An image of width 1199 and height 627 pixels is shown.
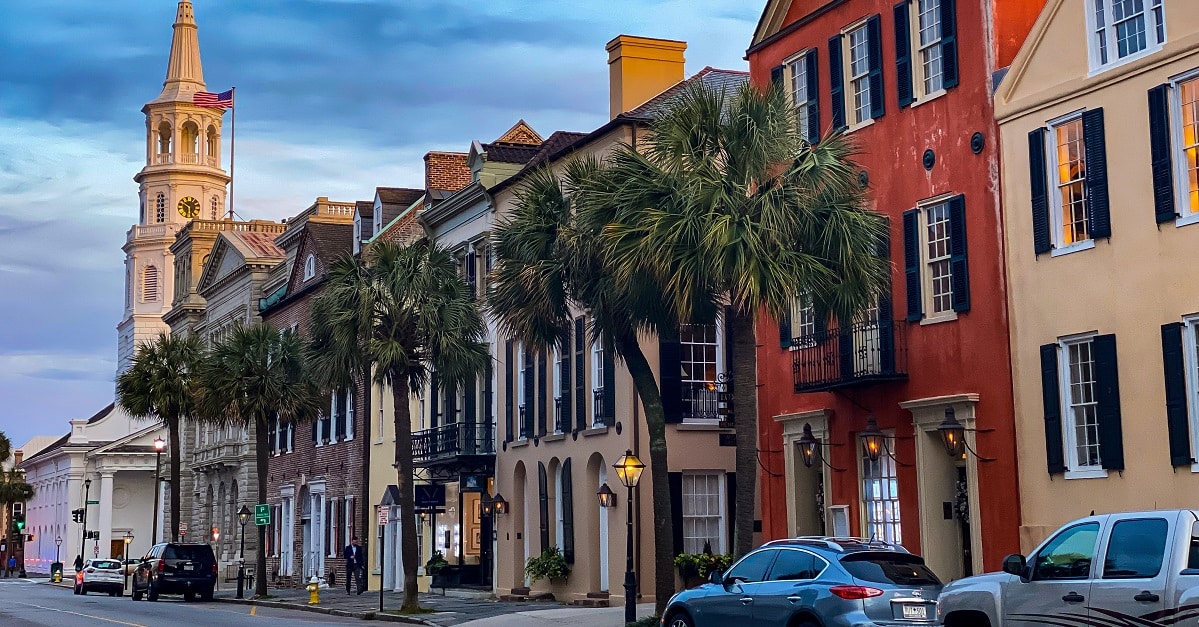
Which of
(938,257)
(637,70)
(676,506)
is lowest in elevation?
(676,506)

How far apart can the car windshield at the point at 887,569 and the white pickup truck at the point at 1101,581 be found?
1.27 metres

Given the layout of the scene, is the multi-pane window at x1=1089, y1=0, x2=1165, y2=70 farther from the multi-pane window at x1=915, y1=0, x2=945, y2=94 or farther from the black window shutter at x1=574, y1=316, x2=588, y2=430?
the black window shutter at x1=574, y1=316, x2=588, y2=430

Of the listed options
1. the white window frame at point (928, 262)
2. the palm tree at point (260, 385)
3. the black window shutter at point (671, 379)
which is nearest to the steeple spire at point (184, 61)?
the palm tree at point (260, 385)

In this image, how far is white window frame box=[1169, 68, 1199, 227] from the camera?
68.9 ft

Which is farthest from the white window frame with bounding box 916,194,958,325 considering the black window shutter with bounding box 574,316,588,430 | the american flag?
the american flag

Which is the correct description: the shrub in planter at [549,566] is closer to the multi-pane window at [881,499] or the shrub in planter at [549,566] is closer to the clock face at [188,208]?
the multi-pane window at [881,499]

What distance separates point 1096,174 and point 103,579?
42989 millimetres

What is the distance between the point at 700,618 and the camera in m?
17.9

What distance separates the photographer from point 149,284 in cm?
11344

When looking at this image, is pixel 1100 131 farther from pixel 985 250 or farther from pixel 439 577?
pixel 439 577

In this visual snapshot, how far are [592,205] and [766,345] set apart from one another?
24.2ft

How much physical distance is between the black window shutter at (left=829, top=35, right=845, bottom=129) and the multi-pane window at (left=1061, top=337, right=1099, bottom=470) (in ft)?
23.3

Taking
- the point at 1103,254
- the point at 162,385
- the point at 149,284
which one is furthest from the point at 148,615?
the point at 149,284

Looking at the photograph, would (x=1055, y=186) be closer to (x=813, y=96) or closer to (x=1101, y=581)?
(x=813, y=96)
